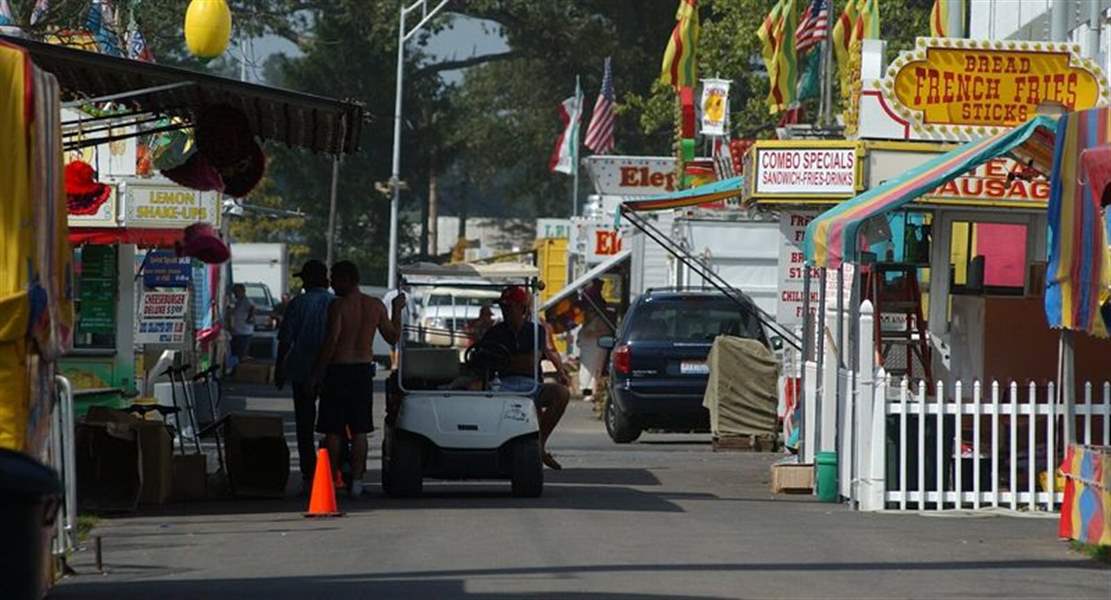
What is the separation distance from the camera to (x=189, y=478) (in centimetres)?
1608

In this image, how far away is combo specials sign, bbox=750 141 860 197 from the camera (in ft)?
60.5

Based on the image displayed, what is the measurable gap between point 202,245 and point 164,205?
8.74ft

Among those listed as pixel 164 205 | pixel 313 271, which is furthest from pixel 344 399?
pixel 164 205

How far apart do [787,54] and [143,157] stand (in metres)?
12.1

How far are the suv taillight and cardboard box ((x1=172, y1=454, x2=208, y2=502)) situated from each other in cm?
902

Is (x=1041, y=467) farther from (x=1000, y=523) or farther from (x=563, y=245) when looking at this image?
(x=563, y=245)

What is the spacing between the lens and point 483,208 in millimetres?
133250

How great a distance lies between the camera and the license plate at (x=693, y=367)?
79.7ft

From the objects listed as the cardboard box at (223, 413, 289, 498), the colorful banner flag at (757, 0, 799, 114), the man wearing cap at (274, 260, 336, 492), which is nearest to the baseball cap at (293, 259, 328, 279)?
the man wearing cap at (274, 260, 336, 492)

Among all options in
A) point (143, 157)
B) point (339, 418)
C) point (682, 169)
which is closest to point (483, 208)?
point (682, 169)

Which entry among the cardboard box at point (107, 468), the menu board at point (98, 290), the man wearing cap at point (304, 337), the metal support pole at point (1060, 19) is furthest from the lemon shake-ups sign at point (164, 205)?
the metal support pole at point (1060, 19)

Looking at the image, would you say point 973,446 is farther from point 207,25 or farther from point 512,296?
point 207,25

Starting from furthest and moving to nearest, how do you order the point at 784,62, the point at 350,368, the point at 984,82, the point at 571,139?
1. the point at 571,139
2. the point at 784,62
3. the point at 984,82
4. the point at 350,368

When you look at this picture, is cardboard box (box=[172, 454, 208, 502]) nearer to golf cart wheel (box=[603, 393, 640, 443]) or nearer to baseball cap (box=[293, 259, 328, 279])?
baseball cap (box=[293, 259, 328, 279])
